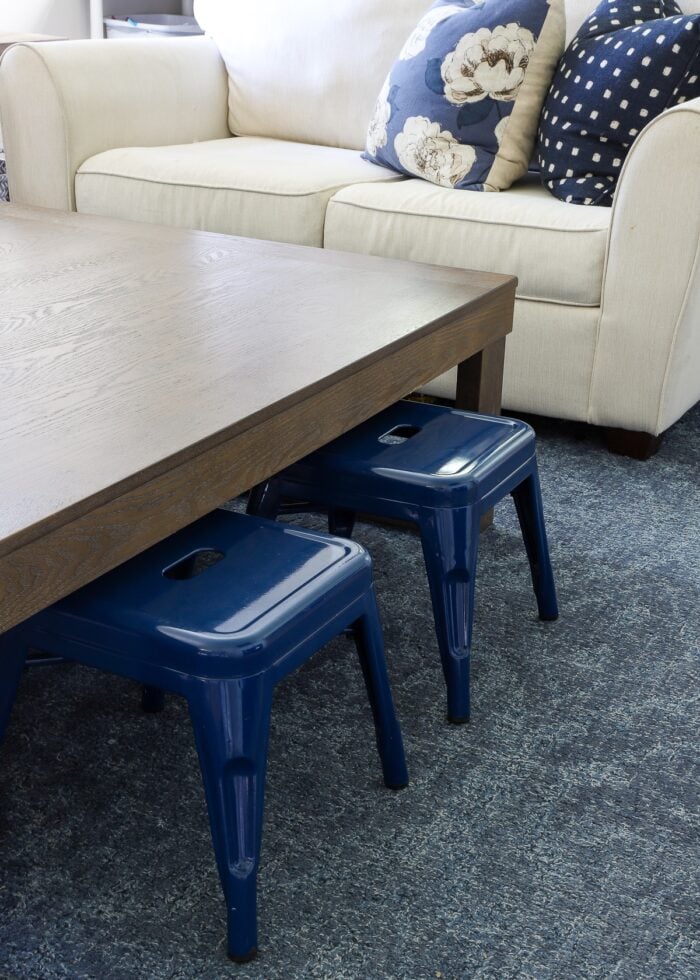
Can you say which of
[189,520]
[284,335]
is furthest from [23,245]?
[189,520]

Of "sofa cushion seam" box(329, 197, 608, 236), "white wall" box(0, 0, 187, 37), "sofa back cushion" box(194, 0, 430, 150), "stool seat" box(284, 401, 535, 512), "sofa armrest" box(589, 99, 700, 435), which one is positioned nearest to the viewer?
"stool seat" box(284, 401, 535, 512)

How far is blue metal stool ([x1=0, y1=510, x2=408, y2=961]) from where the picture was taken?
3.17ft

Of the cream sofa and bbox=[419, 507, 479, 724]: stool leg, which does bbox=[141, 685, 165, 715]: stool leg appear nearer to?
bbox=[419, 507, 479, 724]: stool leg

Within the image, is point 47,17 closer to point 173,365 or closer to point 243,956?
point 173,365

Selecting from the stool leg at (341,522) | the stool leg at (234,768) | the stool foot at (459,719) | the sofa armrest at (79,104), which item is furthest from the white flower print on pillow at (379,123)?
the stool leg at (234,768)

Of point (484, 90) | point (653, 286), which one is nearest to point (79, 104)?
point (484, 90)

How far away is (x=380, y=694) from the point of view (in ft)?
3.90

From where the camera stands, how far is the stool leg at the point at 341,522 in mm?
1691

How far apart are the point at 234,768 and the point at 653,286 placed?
1.37 meters

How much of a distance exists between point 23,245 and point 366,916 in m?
1.14

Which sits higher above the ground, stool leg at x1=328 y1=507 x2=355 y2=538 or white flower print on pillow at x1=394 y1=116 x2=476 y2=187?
white flower print on pillow at x1=394 y1=116 x2=476 y2=187

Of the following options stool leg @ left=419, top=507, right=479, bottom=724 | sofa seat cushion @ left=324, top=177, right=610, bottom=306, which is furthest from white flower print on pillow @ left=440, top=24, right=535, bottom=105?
stool leg @ left=419, top=507, right=479, bottom=724

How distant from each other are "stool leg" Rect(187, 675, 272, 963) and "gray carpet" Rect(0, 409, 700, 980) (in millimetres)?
96

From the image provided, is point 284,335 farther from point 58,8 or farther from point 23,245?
point 58,8
